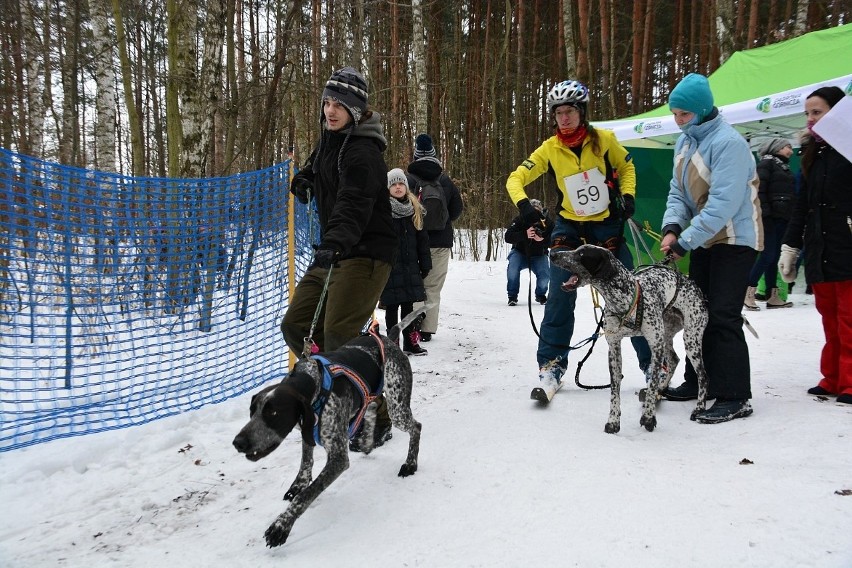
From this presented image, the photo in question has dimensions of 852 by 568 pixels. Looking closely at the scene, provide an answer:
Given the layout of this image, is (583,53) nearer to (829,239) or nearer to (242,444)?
(829,239)

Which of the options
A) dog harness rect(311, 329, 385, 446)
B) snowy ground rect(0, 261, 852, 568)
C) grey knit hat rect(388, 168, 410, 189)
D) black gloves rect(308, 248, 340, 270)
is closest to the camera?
snowy ground rect(0, 261, 852, 568)

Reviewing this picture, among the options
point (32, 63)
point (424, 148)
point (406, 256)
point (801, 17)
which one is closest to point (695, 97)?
point (406, 256)

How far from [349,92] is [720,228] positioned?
250 cm

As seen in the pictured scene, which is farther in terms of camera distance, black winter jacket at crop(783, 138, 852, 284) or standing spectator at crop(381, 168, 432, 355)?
standing spectator at crop(381, 168, 432, 355)

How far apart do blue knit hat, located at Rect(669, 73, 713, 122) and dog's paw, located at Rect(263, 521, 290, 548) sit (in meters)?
3.51

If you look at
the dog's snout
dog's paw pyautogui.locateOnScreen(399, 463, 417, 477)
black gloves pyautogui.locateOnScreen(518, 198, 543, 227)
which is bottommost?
dog's paw pyautogui.locateOnScreen(399, 463, 417, 477)

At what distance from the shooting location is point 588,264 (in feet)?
11.9

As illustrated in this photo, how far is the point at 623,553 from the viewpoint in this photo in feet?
7.47

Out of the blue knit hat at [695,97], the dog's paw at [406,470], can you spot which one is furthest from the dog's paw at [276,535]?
the blue knit hat at [695,97]

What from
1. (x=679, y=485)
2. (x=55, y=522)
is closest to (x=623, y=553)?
(x=679, y=485)

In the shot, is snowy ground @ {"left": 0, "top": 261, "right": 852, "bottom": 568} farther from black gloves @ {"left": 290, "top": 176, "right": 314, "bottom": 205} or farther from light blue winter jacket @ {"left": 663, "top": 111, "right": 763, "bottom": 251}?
black gloves @ {"left": 290, "top": 176, "right": 314, "bottom": 205}

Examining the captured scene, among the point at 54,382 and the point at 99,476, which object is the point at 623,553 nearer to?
the point at 99,476

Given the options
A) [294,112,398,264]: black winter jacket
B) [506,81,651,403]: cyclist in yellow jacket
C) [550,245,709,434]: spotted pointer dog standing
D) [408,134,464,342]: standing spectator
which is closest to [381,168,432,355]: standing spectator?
[408,134,464,342]: standing spectator

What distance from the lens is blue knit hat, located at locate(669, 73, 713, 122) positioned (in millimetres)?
3728
